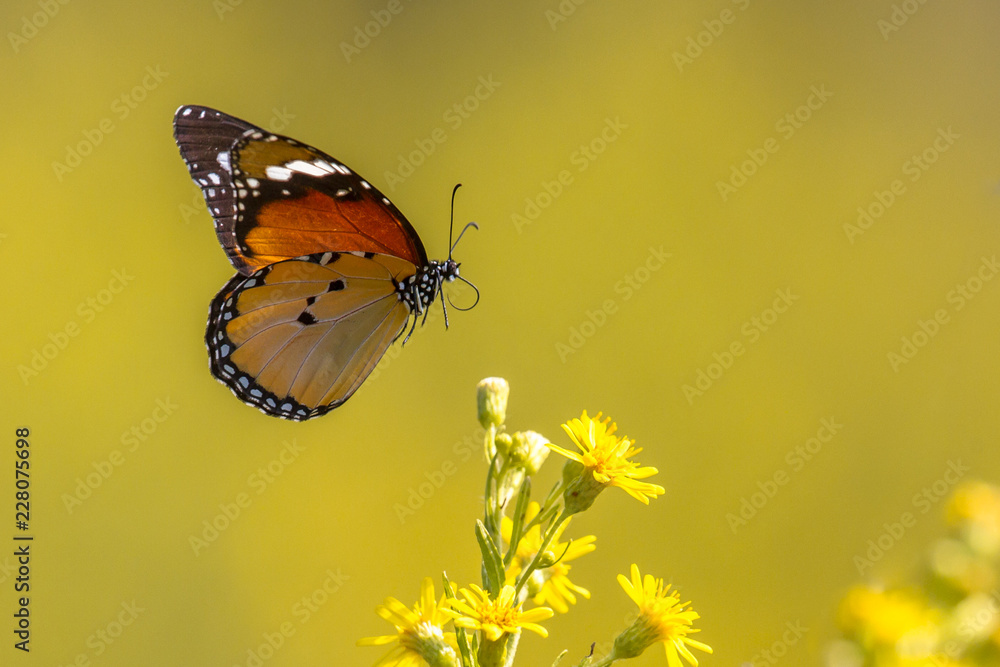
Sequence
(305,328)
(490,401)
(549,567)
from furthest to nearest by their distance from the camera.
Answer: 1. (305,328)
2. (490,401)
3. (549,567)

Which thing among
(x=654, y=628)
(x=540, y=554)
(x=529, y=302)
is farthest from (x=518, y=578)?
(x=529, y=302)

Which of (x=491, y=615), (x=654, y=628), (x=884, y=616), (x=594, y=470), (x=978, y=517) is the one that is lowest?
(x=491, y=615)

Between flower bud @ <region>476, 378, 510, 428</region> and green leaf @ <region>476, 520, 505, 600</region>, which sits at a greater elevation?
flower bud @ <region>476, 378, 510, 428</region>

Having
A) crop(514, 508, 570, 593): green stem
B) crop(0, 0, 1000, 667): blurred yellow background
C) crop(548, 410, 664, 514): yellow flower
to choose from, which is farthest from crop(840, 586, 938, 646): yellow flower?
crop(0, 0, 1000, 667): blurred yellow background

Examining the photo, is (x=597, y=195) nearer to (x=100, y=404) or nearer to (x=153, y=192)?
(x=153, y=192)

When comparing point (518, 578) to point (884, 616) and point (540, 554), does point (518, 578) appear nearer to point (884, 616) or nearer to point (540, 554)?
point (540, 554)

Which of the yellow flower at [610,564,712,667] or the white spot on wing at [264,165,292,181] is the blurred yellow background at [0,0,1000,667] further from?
the yellow flower at [610,564,712,667]

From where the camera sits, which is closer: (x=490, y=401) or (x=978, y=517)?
(x=490, y=401)
